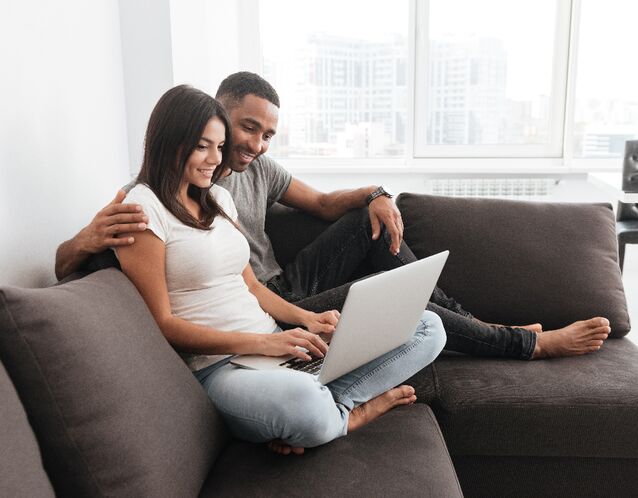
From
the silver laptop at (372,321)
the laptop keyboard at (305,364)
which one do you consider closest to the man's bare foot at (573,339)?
the silver laptop at (372,321)

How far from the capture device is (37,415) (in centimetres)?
106

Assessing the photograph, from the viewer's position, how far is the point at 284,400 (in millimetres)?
1357

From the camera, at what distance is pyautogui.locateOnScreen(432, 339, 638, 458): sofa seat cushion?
1.65 m

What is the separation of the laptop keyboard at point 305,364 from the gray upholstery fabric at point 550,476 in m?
0.45

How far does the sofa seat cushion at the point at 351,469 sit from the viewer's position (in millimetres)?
1248

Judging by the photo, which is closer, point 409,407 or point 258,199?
point 409,407

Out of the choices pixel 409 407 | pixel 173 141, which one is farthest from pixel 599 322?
pixel 173 141

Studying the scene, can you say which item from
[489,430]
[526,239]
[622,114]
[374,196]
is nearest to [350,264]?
[374,196]

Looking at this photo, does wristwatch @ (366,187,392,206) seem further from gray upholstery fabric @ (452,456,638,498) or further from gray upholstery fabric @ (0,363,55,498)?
gray upholstery fabric @ (0,363,55,498)

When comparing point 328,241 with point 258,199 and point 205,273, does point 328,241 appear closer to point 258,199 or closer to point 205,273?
point 258,199

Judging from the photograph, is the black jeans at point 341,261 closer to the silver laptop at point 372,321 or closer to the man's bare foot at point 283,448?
the silver laptop at point 372,321

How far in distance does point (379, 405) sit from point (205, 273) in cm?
50

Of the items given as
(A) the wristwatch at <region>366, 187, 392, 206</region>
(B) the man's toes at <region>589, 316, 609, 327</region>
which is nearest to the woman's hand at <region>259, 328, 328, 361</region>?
(A) the wristwatch at <region>366, 187, 392, 206</region>

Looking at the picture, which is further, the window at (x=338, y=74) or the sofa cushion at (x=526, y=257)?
the window at (x=338, y=74)
